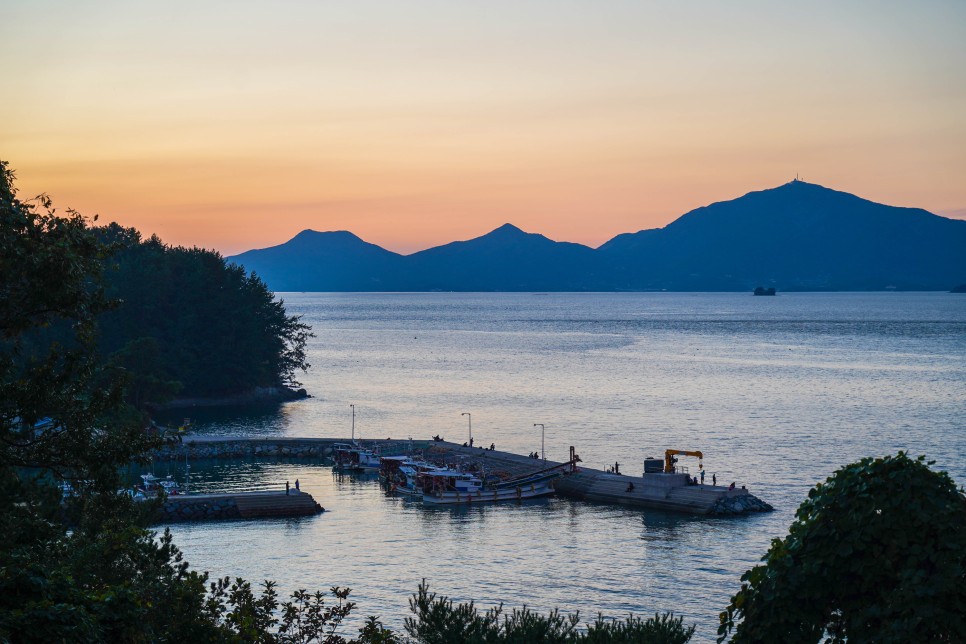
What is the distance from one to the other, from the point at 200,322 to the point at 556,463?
55892mm

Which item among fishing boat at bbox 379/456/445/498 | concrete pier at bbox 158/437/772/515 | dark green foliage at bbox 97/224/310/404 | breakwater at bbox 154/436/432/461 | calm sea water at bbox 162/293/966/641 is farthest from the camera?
dark green foliage at bbox 97/224/310/404

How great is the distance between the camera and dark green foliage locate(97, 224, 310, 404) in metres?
106

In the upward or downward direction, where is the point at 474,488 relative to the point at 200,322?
downward

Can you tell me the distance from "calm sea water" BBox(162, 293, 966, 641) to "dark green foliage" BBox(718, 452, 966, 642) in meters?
23.0

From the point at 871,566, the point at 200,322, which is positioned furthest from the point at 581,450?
the point at 871,566

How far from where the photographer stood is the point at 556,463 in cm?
6881

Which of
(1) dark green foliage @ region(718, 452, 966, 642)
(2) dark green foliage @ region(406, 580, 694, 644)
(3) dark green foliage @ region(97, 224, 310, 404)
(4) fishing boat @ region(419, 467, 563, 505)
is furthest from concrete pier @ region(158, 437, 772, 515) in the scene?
(1) dark green foliage @ region(718, 452, 966, 642)

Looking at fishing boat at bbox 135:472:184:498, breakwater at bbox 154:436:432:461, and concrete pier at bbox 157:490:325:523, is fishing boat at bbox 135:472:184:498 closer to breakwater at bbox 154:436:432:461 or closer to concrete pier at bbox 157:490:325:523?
concrete pier at bbox 157:490:325:523

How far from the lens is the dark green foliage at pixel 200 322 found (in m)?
106

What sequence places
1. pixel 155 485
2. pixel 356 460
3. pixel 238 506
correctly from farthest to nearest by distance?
pixel 356 460
pixel 155 485
pixel 238 506

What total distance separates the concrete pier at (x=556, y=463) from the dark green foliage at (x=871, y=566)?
37106 millimetres

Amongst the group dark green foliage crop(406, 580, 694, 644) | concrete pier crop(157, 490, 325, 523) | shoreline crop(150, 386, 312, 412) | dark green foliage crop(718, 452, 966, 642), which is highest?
dark green foliage crop(718, 452, 966, 642)

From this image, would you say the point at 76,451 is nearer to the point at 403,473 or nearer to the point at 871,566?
the point at 871,566

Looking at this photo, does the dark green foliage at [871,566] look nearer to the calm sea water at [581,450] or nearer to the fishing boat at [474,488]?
the calm sea water at [581,450]
